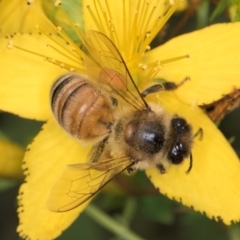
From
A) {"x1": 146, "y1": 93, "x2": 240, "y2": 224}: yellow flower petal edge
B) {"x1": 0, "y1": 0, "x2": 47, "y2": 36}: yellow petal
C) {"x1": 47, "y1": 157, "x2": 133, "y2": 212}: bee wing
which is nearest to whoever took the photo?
{"x1": 47, "y1": 157, "x2": 133, "y2": 212}: bee wing

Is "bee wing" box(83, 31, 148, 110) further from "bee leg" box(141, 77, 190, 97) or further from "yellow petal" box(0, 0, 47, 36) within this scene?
"yellow petal" box(0, 0, 47, 36)

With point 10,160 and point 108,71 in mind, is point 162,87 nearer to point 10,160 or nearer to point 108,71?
point 108,71

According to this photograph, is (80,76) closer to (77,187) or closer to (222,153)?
(77,187)

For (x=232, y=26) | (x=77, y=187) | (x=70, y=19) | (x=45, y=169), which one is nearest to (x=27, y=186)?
(x=45, y=169)

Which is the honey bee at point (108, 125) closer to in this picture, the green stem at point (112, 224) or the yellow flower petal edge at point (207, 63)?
the yellow flower petal edge at point (207, 63)

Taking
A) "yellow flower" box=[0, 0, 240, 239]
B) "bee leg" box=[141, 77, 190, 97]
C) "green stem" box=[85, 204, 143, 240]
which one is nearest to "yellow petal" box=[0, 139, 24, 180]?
"yellow flower" box=[0, 0, 240, 239]

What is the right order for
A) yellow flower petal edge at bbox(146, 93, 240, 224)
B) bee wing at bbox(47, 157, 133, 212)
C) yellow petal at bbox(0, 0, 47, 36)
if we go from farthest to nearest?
yellow petal at bbox(0, 0, 47, 36), yellow flower petal edge at bbox(146, 93, 240, 224), bee wing at bbox(47, 157, 133, 212)

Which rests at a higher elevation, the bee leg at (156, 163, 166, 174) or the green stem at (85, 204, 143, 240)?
the bee leg at (156, 163, 166, 174)
